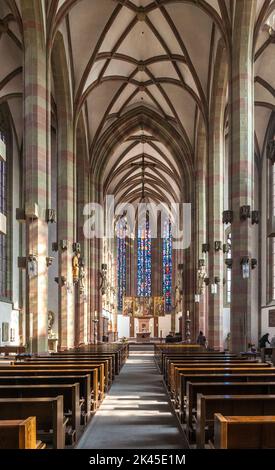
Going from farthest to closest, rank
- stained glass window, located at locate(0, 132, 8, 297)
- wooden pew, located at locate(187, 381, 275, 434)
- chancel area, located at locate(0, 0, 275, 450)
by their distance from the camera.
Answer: stained glass window, located at locate(0, 132, 8, 297)
chancel area, located at locate(0, 0, 275, 450)
wooden pew, located at locate(187, 381, 275, 434)

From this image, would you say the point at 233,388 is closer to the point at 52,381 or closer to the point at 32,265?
the point at 52,381

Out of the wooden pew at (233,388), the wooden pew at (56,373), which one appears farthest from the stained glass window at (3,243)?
the wooden pew at (233,388)

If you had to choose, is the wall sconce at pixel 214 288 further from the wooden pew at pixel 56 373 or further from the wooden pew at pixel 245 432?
the wooden pew at pixel 245 432

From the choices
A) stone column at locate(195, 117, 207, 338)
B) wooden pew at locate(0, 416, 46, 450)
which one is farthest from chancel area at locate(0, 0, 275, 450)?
stone column at locate(195, 117, 207, 338)

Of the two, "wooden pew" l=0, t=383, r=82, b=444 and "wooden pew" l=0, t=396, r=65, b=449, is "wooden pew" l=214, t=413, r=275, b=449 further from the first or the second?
"wooden pew" l=0, t=383, r=82, b=444

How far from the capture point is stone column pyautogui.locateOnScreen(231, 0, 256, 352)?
18047mm

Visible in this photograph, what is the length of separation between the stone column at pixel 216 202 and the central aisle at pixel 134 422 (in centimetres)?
1025

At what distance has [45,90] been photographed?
1908 cm

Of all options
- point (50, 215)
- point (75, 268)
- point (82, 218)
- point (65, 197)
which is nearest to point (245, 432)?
point (50, 215)

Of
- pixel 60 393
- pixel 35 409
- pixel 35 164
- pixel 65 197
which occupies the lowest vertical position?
pixel 60 393

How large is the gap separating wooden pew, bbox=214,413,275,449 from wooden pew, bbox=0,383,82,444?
3051mm

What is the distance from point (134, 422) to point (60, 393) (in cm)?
250

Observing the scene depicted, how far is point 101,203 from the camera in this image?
3856 centimetres

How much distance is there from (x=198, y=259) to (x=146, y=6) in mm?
14740
